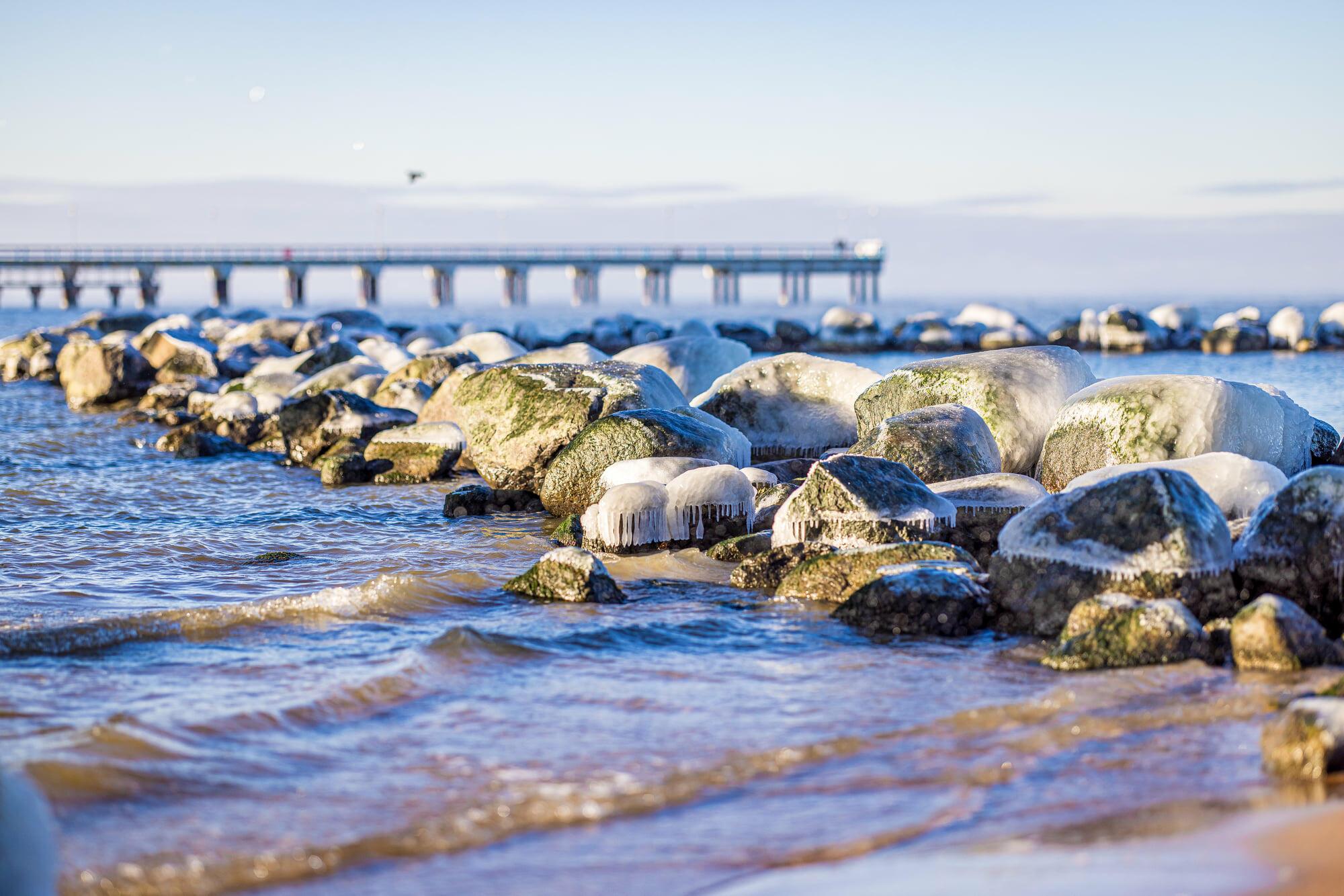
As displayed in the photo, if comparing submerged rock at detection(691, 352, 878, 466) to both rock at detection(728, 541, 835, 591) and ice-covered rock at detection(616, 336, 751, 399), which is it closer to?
ice-covered rock at detection(616, 336, 751, 399)

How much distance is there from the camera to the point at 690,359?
53.8 ft

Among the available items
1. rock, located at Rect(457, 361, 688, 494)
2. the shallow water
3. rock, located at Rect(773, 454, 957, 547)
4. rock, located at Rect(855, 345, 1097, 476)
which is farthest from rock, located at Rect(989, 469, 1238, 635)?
rock, located at Rect(457, 361, 688, 494)

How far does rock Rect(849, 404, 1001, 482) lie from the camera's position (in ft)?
33.9

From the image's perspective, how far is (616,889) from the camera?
435cm

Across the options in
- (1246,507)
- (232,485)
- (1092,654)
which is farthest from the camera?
(232,485)

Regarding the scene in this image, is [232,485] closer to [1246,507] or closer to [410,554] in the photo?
[410,554]

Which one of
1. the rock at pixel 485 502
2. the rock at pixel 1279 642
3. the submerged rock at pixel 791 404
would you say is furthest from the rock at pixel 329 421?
the rock at pixel 1279 642

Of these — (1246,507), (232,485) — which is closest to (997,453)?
(1246,507)

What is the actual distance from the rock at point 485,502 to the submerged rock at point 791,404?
2.63m

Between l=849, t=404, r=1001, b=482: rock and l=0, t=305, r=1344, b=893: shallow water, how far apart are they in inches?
80.7

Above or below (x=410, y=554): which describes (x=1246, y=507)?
above

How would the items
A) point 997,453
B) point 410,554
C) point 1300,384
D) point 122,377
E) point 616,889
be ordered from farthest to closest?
1. point 1300,384
2. point 122,377
3. point 997,453
4. point 410,554
5. point 616,889

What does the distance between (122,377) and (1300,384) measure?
23898 millimetres

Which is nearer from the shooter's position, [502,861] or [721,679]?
[502,861]
